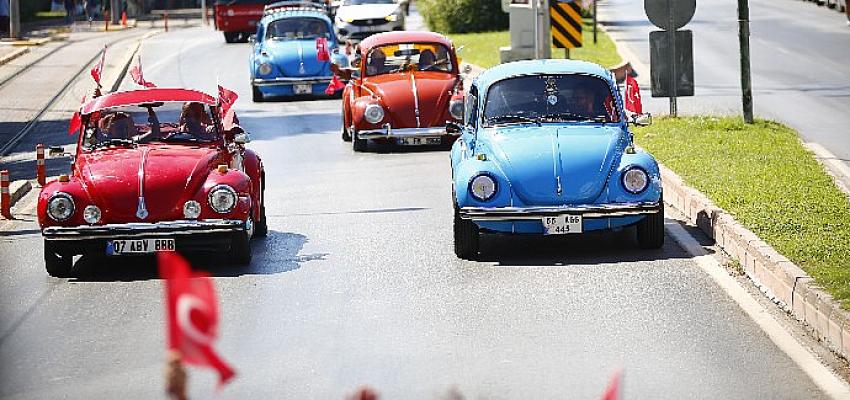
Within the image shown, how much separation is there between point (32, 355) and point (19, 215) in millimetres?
7751

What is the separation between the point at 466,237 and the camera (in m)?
12.8

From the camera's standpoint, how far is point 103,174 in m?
12.8

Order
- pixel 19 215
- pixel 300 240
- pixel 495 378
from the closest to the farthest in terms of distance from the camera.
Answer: pixel 495 378
pixel 300 240
pixel 19 215

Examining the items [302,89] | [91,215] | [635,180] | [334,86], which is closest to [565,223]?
[635,180]

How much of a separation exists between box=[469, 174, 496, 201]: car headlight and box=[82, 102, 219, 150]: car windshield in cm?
240

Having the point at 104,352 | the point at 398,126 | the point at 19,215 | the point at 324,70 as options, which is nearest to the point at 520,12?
the point at 324,70

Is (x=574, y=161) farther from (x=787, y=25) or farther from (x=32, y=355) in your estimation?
(x=787, y=25)

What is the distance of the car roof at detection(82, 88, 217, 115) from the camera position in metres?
13.8

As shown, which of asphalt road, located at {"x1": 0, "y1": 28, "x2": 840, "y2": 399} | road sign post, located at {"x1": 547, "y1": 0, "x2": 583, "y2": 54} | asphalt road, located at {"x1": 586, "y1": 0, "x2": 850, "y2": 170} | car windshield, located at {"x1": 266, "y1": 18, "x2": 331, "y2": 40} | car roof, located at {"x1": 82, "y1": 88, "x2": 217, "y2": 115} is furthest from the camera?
car windshield, located at {"x1": 266, "y1": 18, "x2": 331, "y2": 40}

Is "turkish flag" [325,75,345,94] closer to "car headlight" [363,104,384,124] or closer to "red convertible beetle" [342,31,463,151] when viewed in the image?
"red convertible beetle" [342,31,463,151]

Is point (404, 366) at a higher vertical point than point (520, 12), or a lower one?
lower

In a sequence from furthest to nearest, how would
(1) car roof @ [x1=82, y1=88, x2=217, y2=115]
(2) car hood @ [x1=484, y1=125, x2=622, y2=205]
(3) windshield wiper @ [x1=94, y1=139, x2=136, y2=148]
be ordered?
(1) car roof @ [x1=82, y1=88, x2=217, y2=115] < (3) windshield wiper @ [x1=94, y1=139, x2=136, y2=148] < (2) car hood @ [x1=484, y1=125, x2=622, y2=205]

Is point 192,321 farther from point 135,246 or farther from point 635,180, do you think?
point 635,180

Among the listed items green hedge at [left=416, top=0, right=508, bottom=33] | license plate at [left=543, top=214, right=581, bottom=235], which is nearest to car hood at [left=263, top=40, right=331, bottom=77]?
license plate at [left=543, top=214, right=581, bottom=235]
